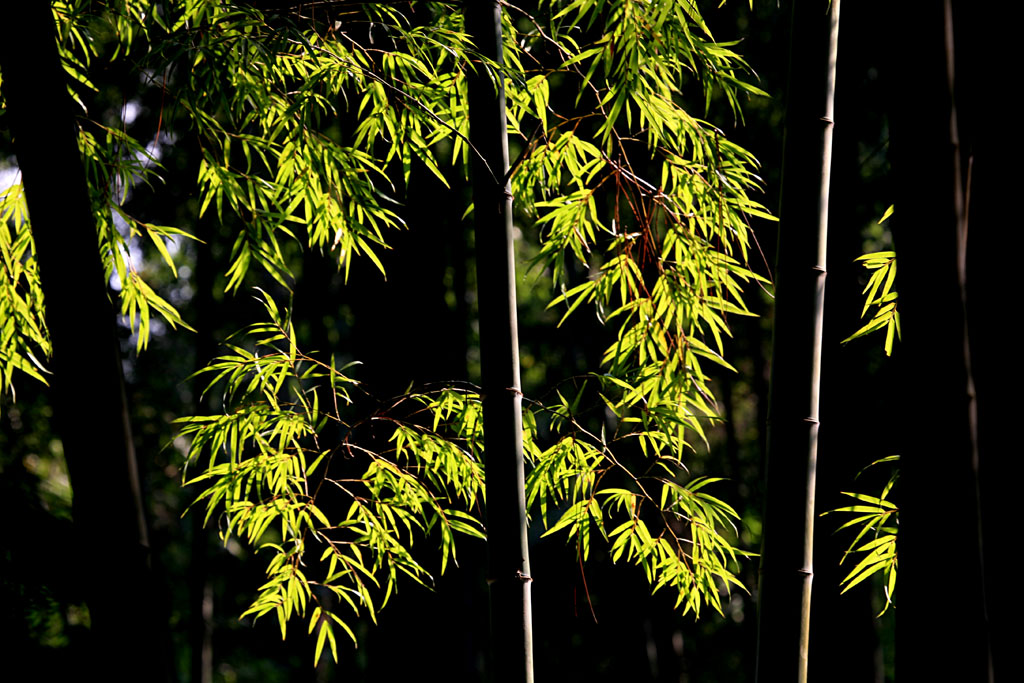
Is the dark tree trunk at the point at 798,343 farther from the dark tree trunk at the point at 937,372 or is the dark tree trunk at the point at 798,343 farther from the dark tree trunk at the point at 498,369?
the dark tree trunk at the point at 498,369

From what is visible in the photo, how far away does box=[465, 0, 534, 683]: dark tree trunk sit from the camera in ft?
5.10

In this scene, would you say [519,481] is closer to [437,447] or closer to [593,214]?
[437,447]

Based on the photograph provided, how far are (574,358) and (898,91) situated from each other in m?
4.63

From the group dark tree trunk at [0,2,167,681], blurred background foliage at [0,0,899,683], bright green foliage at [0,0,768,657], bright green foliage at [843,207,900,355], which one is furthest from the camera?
blurred background foliage at [0,0,899,683]

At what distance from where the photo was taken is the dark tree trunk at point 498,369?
1.56m

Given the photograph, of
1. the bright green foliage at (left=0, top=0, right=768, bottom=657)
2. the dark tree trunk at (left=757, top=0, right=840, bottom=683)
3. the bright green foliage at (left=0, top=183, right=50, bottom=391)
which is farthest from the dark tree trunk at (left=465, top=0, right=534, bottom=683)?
the bright green foliage at (left=0, top=183, right=50, bottom=391)

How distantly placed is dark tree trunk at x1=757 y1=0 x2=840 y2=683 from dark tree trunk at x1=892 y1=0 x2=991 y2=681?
285 millimetres

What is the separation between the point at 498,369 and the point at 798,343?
1.87 ft

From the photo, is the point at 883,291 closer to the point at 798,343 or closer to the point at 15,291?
the point at 798,343

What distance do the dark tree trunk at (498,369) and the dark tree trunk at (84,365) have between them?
63cm

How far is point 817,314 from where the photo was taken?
1328mm

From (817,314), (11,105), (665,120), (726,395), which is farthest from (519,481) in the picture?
(726,395)

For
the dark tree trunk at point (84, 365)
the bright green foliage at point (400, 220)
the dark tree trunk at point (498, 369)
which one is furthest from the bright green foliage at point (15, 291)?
the dark tree trunk at point (498, 369)

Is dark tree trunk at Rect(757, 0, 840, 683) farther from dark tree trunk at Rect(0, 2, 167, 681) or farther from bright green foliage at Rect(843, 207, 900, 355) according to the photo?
dark tree trunk at Rect(0, 2, 167, 681)
